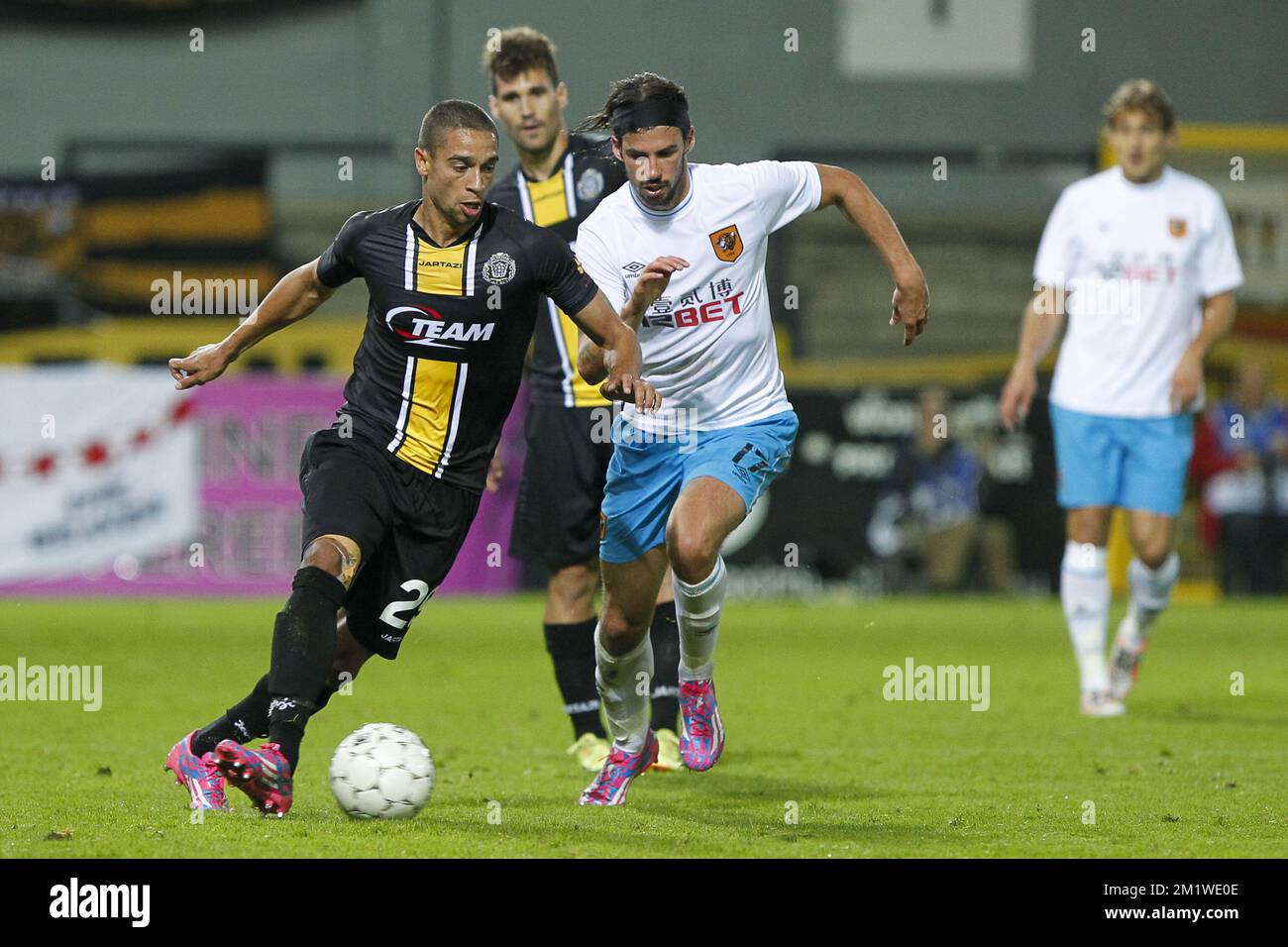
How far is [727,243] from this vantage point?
21.1ft

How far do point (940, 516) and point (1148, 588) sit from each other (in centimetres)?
782

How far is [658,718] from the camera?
770 centimetres

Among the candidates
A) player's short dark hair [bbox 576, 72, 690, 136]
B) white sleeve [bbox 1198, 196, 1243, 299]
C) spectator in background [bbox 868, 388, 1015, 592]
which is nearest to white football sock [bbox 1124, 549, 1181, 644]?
white sleeve [bbox 1198, 196, 1243, 299]

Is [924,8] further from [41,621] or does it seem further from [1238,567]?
[41,621]

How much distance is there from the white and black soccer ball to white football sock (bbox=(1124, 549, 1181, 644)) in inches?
176

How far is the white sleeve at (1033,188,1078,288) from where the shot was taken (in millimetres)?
9344

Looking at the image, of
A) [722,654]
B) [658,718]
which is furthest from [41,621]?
[658,718]

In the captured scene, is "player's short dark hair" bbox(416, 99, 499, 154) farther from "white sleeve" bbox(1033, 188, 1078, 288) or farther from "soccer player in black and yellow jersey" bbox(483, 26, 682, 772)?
"white sleeve" bbox(1033, 188, 1078, 288)

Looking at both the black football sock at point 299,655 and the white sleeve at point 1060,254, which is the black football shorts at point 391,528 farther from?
the white sleeve at point 1060,254

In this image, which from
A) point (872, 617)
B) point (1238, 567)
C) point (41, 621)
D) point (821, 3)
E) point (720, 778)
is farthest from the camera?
point (821, 3)

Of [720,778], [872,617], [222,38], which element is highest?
[222,38]

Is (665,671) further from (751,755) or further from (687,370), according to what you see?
(687,370)

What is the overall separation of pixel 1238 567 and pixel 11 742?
503 inches
